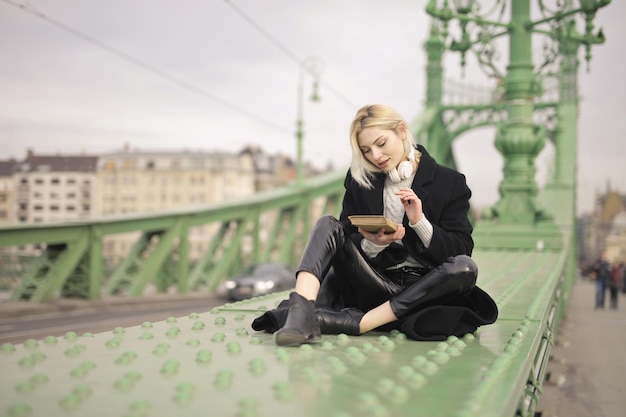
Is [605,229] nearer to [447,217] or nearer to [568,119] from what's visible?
[568,119]

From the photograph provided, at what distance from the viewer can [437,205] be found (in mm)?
3516

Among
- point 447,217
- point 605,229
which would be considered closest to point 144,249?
point 447,217

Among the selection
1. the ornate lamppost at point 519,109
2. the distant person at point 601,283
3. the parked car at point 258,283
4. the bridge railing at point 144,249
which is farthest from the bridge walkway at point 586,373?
the bridge railing at point 144,249

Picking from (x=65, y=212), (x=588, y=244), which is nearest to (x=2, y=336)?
(x=65, y=212)

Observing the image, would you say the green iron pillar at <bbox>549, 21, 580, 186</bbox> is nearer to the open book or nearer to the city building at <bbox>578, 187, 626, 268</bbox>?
the open book

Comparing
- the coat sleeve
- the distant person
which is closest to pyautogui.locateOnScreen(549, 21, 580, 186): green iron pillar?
the distant person

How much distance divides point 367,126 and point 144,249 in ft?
52.3

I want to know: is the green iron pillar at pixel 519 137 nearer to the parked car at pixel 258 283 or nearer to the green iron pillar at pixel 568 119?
the parked car at pixel 258 283

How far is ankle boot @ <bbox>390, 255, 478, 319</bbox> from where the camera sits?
3314 mm

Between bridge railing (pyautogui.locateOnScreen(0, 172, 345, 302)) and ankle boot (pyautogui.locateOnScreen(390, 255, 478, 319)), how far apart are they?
1151 cm

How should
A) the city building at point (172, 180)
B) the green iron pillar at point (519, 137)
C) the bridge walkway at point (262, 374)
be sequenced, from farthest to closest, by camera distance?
the city building at point (172, 180)
the green iron pillar at point (519, 137)
the bridge walkway at point (262, 374)

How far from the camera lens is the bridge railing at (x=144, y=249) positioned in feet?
50.3

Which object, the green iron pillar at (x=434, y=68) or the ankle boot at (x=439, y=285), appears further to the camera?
the green iron pillar at (x=434, y=68)

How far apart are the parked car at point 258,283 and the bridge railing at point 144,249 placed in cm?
102
